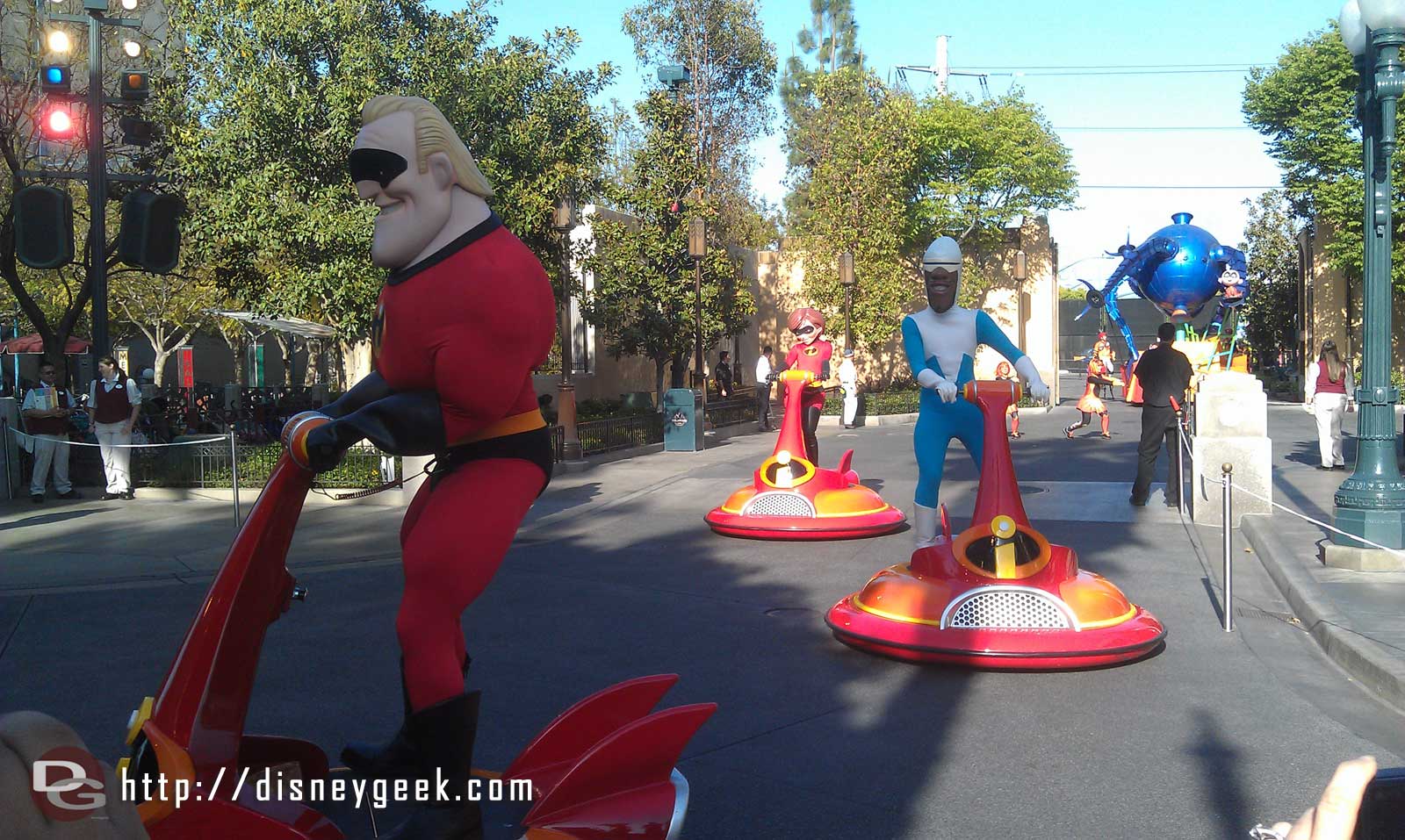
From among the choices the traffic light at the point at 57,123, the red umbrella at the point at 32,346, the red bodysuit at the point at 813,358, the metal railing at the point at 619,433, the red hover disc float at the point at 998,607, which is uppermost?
the traffic light at the point at 57,123

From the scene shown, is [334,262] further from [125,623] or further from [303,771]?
[303,771]

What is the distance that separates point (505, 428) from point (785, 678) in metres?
2.91

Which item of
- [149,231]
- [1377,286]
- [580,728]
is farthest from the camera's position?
[149,231]

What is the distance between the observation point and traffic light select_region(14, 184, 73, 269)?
36.4ft

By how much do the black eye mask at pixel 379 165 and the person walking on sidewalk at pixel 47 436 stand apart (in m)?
A: 11.8

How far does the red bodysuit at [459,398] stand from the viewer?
3.45 meters

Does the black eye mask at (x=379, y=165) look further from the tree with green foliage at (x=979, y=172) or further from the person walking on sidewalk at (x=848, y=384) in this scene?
the tree with green foliage at (x=979, y=172)

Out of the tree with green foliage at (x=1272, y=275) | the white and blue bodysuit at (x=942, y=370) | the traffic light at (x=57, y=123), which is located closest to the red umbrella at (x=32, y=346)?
the traffic light at (x=57, y=123)

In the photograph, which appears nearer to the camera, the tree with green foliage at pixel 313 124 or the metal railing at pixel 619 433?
the tree with green foliage at pixel 313 124

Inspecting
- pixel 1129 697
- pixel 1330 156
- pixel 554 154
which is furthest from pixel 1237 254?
pixel 1330 156

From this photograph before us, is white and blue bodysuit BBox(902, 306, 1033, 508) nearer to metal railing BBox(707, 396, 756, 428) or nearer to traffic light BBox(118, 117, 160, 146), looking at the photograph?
traffic light BBox(118, 117, 160, 146)

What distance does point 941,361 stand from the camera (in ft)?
25.9

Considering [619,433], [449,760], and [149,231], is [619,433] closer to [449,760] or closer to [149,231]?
[149,231]

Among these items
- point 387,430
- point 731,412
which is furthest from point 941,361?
point 731,412
